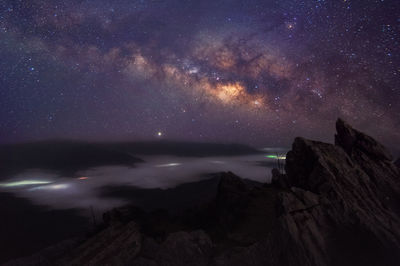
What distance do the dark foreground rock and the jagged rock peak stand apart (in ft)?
0.61

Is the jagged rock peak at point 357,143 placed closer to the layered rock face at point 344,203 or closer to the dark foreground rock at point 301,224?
the layered rock face at point 344,203

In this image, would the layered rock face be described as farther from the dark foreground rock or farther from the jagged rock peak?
the dark foreground rock

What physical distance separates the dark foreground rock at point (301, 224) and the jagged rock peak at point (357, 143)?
19 centimetres

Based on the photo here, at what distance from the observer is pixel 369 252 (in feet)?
92.2

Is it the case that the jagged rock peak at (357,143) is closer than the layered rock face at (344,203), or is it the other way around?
the layered rock face at (344,203)

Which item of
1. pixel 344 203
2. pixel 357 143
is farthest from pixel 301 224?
pixel 357 143

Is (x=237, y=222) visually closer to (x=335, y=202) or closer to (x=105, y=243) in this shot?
(x=335, y=202)

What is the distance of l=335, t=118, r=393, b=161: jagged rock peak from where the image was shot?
45.7 meters

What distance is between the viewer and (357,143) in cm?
4706

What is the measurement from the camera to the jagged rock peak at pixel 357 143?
150 ft

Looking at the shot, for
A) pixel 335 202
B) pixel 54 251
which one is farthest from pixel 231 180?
pixel 54 251

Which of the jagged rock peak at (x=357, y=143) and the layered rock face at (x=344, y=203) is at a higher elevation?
the jagged rock peak at (x=357, y=143)

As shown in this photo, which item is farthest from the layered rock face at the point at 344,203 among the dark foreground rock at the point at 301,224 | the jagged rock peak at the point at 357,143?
the dark foreground rock at the point at 301,224

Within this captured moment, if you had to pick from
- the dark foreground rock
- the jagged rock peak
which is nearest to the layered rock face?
the jagged rock peak
